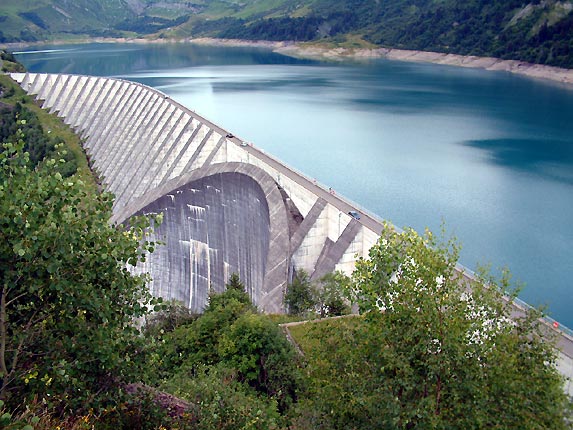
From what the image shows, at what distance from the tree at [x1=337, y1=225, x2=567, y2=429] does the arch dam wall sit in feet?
15.6

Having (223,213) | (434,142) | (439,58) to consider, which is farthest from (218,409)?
(439,58)

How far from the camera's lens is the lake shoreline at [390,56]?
282 feet

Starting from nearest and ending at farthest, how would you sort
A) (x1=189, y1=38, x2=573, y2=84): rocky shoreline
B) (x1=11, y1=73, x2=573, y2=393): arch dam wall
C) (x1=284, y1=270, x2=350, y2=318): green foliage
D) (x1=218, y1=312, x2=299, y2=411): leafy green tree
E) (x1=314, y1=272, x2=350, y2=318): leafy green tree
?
(x1=218, y1=312, x2=299, y2=411): leafy green tree < (x1=314, y1=272, x2=350, y2=318): leafy green tree < (x1=284, y1=270, x2=350, y2=318): green foliage < (x1=11, y1=73, x2=573, y2=393): arch dam wall < (x1=189, y1=38, x2=573, y2=84): rocky shoreline

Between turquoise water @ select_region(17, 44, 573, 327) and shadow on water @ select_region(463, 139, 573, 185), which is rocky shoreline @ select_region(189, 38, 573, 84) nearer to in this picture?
turquoise water @ select_region(17, 44, 573, 327)

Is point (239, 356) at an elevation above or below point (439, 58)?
above

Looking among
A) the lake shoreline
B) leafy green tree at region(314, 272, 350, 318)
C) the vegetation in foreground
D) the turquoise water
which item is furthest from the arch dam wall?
the lake shoreline

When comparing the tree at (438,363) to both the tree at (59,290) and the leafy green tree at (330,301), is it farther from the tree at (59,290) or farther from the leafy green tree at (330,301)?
the leafy green tree at (330,301)

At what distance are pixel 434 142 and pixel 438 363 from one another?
4724 centimetres

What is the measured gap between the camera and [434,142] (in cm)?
5188

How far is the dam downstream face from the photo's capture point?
1019 inches

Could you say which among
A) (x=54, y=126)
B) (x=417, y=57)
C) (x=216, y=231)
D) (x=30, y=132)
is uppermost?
(x=216, y=231)

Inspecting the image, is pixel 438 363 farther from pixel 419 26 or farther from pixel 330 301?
pixel 419 26

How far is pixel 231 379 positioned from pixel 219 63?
122989 mm

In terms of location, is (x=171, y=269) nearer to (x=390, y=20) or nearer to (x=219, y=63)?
(x=219, y=63)
